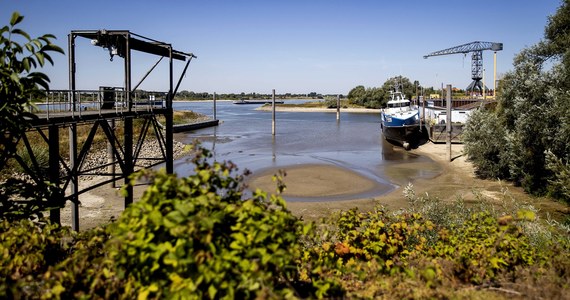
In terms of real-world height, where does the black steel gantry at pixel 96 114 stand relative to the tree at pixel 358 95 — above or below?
below

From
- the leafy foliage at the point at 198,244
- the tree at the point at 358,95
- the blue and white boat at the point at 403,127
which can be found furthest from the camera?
the tree at the point at 358,95

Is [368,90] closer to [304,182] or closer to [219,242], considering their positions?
[304,182]

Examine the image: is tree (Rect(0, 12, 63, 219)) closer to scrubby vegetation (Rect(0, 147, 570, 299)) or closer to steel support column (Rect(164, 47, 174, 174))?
scrubby vegetation (Rect(0, 147, 570, 299))

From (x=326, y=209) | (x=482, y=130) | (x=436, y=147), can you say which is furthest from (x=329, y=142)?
(x=326, y=209)

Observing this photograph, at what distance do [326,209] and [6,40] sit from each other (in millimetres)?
16383

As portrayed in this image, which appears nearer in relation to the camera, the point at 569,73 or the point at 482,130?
the point at 569,73

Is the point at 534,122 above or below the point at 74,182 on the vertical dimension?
above

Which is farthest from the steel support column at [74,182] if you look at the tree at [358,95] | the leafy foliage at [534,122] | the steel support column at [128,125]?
the tree at [358,95]

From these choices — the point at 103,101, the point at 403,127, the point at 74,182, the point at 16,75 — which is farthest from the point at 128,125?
the point at 403,127

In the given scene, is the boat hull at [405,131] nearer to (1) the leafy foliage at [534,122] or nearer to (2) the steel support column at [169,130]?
(1) the leafy foliage at [534,122]

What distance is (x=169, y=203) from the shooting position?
405 centimetres

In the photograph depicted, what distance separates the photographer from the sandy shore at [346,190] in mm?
20047

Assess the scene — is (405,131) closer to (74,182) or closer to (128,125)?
(128,125)

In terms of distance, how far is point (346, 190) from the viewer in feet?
83.0
